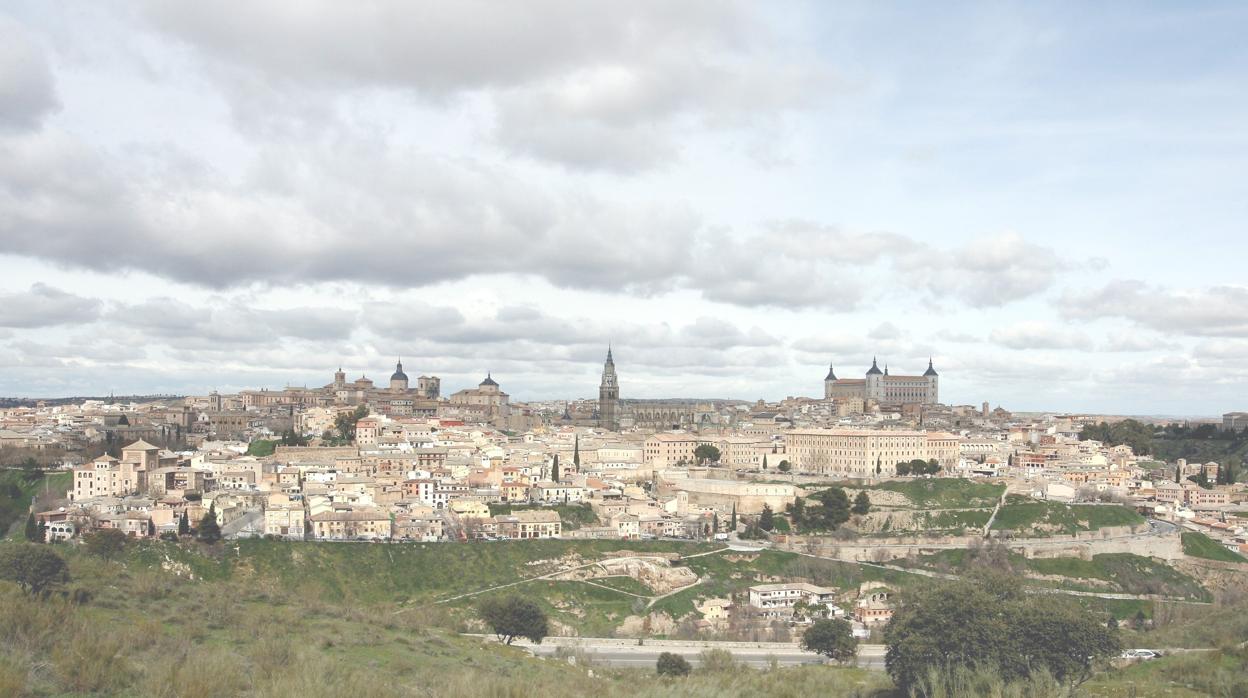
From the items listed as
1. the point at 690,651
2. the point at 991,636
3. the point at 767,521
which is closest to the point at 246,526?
the point at 690,651

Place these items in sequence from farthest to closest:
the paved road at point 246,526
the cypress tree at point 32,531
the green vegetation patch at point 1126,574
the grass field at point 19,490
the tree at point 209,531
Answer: the green vegetation patch at point 1126,574
the grass field at point 19,490
the paved road at point 246,526
the tree at point 209,531
the cypress tree at point 32,531

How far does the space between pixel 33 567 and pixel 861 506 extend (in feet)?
146

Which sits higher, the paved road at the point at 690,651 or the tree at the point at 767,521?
the tree at the point at 767,521

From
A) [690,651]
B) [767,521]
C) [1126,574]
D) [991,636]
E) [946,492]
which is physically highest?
[991,636]

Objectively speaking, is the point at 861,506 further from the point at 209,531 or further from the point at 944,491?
the point at 209,531

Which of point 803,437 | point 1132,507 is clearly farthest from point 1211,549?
point 803,437

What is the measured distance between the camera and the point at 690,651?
33.6 m

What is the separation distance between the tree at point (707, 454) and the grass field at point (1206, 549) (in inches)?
1196

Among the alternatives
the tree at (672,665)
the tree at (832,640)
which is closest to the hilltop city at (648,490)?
the tree at (832,640)

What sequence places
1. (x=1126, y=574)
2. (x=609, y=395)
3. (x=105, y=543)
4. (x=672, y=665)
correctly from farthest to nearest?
(x=609, y=395)
(x=1126, y=574)
(x=105, y=543)
(x=672, y=665)

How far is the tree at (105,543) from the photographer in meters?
36.8

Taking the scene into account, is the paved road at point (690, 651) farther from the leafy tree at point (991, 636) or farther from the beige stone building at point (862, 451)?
the beige stone building at point (862, 451)

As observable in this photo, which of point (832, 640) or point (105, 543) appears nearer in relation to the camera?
point (832, 640)

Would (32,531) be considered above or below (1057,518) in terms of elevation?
above
